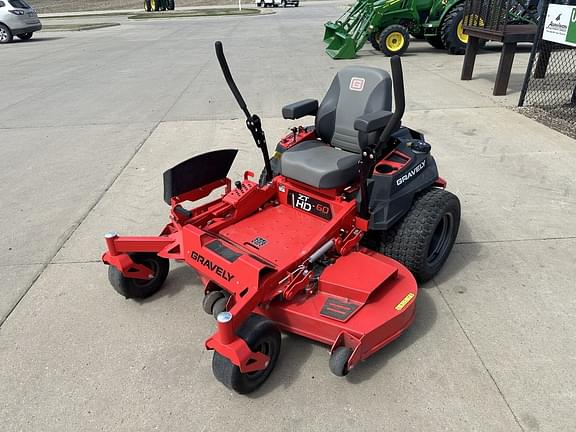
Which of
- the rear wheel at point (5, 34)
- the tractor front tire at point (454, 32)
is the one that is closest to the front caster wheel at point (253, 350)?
the tractor front tire at point (454, 32)

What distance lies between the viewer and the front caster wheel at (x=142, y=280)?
2830 millimetres

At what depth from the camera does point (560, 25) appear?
247 inches

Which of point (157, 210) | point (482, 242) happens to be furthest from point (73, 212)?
point (482, 242)

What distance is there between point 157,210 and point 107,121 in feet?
11.4

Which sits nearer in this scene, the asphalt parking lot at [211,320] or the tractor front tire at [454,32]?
the asphalt parking lot at [211,320]

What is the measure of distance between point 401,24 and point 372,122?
10.3 meters

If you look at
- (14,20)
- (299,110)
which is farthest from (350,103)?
(14,20)

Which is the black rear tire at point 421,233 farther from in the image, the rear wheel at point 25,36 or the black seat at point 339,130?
the rear wheel at point 25,36

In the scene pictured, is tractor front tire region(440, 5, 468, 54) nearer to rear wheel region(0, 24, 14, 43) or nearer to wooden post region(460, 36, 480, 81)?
wooden post region(460, 36, 480, 81)

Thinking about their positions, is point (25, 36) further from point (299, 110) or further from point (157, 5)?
point (299, 110)

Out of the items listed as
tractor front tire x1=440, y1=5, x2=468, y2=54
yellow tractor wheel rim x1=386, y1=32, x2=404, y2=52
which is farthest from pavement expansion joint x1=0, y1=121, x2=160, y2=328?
tractor front tire x1=440, y1=5, x2=468, y2=54

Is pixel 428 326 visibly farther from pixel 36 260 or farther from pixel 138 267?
pixel 36 260

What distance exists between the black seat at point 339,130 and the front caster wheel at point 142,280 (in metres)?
1.05

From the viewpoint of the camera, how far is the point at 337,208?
2932mm
